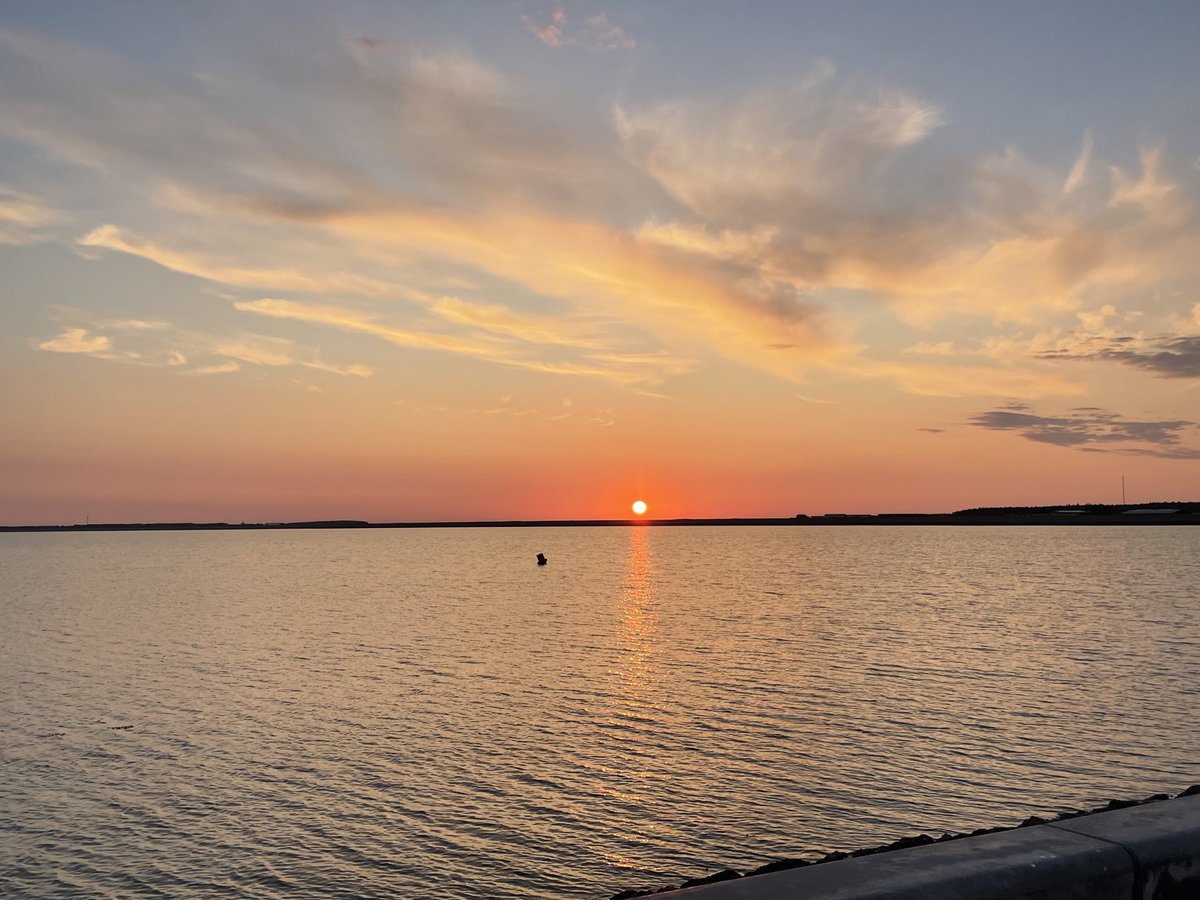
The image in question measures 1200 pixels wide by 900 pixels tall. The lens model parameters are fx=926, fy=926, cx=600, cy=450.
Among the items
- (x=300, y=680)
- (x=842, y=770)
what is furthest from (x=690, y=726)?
(x=300, y=680)

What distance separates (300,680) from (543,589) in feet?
211

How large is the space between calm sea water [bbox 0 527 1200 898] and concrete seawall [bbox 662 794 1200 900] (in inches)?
462

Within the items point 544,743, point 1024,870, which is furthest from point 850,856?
point 544,743

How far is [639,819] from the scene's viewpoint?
71.7 feet

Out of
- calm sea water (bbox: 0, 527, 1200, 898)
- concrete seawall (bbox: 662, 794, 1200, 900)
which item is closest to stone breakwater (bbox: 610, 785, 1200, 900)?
concrete seawall (bbox: 662, 794, 1200, 900)

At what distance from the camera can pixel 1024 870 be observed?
6832mm

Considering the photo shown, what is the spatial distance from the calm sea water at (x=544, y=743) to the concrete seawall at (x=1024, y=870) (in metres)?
11.7

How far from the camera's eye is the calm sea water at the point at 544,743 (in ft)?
65.4

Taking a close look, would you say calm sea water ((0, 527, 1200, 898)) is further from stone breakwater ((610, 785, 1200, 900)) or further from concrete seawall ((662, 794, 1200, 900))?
concrete seawall ((662, 794, 1200, 900))

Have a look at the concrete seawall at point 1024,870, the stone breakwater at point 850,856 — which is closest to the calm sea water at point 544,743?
the stone breakwater at point 850,856

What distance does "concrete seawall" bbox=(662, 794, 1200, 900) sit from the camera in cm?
652

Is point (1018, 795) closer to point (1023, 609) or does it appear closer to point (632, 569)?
point (1023, 609)

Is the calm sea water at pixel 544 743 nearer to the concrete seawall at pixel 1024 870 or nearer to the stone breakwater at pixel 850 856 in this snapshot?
the stone breakwater at pixel 850 856

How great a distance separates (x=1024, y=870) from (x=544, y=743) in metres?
23.8
